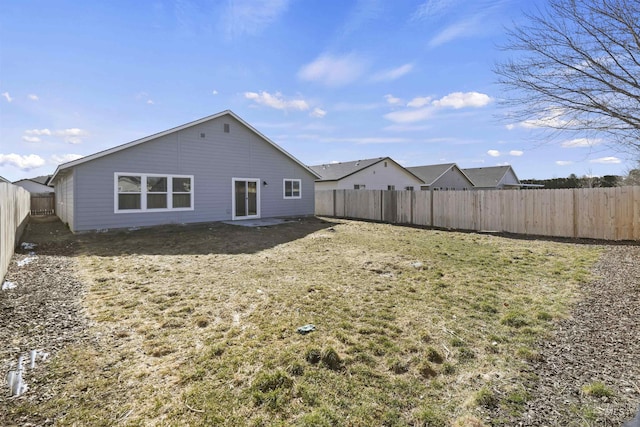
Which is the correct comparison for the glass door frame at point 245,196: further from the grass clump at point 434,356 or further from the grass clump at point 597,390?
the grass clump at point 597,390

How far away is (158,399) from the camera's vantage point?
8.22 feet

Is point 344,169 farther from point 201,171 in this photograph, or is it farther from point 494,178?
point 494,178

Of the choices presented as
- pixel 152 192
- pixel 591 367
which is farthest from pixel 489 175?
pixel 591 367

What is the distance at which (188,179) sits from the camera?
44.0 feet

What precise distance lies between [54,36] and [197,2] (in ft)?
12.9

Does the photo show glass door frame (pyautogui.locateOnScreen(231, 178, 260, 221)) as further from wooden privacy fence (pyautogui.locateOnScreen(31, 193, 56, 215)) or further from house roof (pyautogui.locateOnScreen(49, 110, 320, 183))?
wooden privacy fence (pyautogui.locateOnScreen(31, 193, 56, 215))

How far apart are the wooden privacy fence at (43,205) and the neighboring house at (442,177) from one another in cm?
2961

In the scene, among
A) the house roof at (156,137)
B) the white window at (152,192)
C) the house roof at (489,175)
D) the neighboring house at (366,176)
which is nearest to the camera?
the house roof at (156,137)

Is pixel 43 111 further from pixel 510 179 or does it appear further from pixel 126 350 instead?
pixel 510 179

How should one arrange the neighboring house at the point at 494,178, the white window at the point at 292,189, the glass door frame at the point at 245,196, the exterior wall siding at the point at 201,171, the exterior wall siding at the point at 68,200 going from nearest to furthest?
1. the exterior wall siding at the point at 201,171
2. the exterior wall siding at the point at 68,200
3. the glass door frame at the point at 245,196
4. the white window at the point at 292,189
5. the neighboring house at the point at 494,178

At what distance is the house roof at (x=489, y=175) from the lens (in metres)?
32.2

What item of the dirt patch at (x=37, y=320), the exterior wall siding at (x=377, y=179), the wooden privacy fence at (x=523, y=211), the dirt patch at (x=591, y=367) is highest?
the exterior wall siding at (x=377, y=179)

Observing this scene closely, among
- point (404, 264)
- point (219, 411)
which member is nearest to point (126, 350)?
point (219, 411)

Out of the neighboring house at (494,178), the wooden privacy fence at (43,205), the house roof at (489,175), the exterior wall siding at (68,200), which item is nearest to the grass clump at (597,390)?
the exterior wall siding at (68,200)
